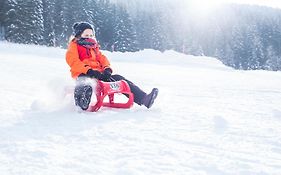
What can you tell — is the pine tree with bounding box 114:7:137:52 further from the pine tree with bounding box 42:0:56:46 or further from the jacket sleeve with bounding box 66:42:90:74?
the jacket sleeve with bounding box 66:42:90:74

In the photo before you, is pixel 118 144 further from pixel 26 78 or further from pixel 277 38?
pixel 277 38

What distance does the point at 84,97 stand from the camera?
A: 5.69 m

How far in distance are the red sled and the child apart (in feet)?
0.47

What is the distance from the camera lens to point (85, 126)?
4617mm

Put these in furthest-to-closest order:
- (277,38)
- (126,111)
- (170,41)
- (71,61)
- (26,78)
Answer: (277,38)
(170,41)
(26,78)
(71,61)
(126,111)

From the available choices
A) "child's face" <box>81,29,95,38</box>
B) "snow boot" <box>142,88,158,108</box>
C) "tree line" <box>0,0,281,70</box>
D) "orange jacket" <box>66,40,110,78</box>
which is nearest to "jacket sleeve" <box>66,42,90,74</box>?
"orange jacket" <box>66,40,110,78</box>

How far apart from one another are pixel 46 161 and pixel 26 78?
668cm

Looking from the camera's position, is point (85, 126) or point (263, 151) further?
point (85, 126)

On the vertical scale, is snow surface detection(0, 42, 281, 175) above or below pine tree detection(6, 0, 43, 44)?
below

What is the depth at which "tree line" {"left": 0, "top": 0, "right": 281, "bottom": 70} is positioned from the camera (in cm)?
3856

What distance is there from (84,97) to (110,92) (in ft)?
1.66

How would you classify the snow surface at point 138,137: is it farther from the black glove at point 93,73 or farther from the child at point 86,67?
the black glove at point 93,73

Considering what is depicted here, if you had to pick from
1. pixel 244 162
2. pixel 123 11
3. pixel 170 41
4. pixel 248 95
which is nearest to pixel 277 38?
pixel 170 41

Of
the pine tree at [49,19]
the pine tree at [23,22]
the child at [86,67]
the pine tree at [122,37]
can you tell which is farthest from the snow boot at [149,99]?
the pine tree at [122,37]
